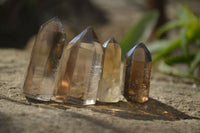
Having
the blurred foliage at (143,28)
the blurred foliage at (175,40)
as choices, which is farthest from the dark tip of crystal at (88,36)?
the blurred foliage at (143,28)

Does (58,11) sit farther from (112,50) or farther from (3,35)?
(112,50)

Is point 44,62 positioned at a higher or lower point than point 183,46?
lower

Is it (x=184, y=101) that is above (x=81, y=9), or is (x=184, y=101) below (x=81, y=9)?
below

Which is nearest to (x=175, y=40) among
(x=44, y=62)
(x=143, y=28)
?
(x=143, y=28)

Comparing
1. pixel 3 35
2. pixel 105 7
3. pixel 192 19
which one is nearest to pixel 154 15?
pixel 192 19

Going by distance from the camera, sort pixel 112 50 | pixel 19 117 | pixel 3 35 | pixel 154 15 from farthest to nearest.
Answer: pixel 3 35, pixel 154 15, pixel 112 50, pixel 19 117

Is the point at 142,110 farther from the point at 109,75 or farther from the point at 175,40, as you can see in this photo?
the point at 175,40

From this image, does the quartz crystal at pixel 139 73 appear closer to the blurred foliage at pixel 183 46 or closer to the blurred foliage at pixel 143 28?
the blurred foliage at pixel 183 46
